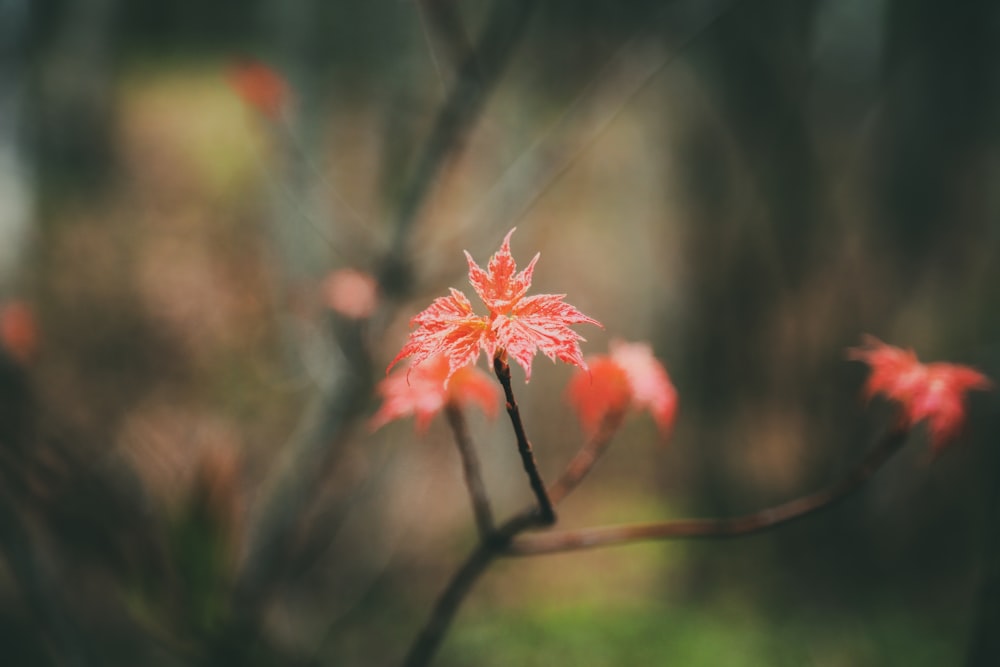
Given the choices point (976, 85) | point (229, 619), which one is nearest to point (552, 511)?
point (229, 619)

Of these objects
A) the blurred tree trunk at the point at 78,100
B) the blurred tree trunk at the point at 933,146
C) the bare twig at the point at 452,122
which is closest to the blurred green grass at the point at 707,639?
the bare twig at the point at 452,122

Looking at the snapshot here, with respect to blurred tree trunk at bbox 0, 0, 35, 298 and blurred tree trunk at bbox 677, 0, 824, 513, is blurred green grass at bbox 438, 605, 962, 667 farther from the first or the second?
blurred tree trunk at bbox 0, 0, 35, 298

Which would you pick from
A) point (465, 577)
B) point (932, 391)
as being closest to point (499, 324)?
point (465, 577)

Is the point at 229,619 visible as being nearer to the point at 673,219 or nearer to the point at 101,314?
the point at 101,314

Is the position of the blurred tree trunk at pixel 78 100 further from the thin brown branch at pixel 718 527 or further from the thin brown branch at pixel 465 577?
the thin brown branch at pixel 718 527

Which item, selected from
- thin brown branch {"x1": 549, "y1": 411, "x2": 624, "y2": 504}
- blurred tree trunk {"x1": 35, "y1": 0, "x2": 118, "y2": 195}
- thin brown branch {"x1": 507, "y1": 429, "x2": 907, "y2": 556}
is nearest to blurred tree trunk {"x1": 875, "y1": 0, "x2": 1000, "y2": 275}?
thin brown branch {"x1": 507, "y1": 429, "x2": 907, "y2": 556}

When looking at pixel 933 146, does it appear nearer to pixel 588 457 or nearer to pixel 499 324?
pixel 588 457

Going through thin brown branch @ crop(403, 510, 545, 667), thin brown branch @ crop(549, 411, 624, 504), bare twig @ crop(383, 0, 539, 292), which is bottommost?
thin brown branch @ crop(403, 510, 545, 667)
